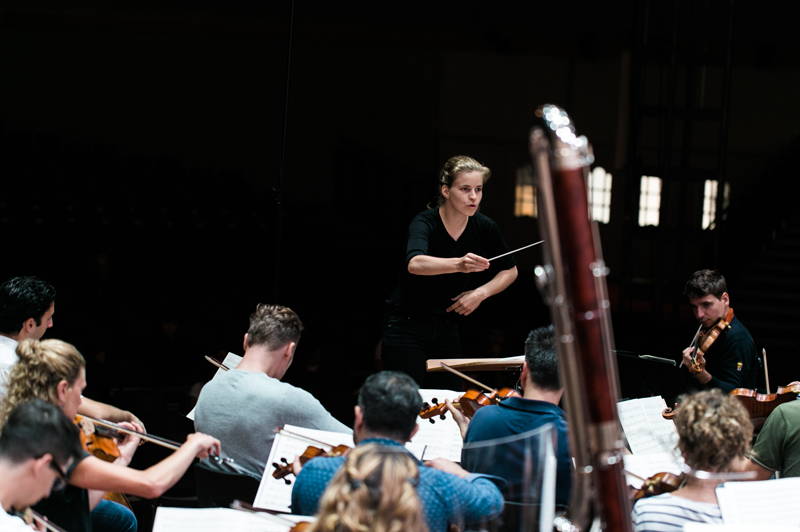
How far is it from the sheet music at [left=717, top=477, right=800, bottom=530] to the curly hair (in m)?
0.09

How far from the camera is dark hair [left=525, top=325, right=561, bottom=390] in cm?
272

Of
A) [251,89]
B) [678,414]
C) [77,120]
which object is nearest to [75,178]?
[77,120]

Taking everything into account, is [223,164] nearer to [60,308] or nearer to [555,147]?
[60,308]

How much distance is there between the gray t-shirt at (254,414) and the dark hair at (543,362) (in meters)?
0.67

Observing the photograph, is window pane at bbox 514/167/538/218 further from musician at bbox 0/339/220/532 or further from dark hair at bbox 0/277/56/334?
musician at bbox 0/339/220/532

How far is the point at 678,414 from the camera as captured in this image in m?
2.38

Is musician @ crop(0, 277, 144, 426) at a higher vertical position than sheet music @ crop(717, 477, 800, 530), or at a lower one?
higher

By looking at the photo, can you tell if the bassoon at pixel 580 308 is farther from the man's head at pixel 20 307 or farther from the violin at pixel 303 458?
the man's head at pixel 20 307

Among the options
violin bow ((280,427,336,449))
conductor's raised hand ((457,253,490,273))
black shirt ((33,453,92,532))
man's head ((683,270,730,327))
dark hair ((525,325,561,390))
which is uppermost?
conductor's raised hand ((457,253,490,273))

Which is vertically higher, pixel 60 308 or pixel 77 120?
pixel 77 120

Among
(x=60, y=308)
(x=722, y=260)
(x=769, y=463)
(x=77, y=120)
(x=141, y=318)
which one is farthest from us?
(x=77, y=120)

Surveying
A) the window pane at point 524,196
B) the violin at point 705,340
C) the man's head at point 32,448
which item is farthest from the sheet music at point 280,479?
the window pane at point 524,196

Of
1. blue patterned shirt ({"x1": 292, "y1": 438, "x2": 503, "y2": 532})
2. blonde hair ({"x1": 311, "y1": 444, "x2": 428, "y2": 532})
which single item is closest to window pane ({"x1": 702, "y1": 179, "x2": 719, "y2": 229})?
blue patterned shirt ({"x1": 292, "y1": 438, "x2": 503, "y2": 532})

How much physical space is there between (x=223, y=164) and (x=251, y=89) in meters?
0.95
